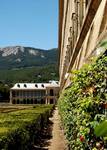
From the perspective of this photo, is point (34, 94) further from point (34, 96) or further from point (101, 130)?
point (101, 130)

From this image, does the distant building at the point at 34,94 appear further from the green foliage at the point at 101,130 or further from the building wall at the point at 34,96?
the green foliage at the point at 101,130

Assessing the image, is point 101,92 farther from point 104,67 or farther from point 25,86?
point 25,86

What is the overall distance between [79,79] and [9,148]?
3.89 m

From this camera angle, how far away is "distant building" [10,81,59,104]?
12350 cm

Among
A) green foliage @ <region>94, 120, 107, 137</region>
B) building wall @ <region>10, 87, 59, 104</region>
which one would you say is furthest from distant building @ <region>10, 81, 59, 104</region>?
green foliage @ <region>94, 120, 107, 137</region>

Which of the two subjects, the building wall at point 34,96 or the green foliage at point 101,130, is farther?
the building wall at point 34,96

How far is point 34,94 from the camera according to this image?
412 feet

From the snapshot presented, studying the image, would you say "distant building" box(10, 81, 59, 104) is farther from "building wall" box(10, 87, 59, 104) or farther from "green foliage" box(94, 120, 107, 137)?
"green foliage" box(94, 120, 107, 137)

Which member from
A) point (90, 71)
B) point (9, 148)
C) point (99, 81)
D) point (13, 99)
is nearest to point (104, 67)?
point (99, 81)

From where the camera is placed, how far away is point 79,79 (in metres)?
4.76

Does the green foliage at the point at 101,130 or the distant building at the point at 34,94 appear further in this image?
the distant building at the point at 34,94

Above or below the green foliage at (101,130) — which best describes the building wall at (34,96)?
above

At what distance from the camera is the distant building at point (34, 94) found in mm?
123500

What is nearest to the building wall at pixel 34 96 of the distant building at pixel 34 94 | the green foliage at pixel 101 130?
the distant building at pixel 34 94
